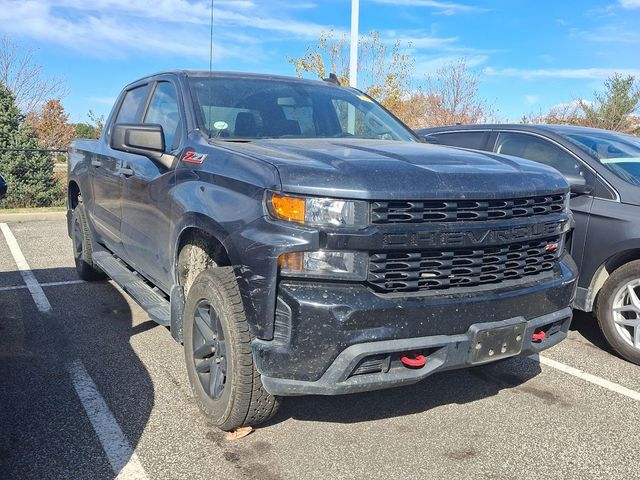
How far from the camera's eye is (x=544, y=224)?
9.98 ft

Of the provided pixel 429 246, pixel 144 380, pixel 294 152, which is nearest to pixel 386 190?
pixel 429 246

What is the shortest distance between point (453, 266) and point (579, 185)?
2211 millimetres

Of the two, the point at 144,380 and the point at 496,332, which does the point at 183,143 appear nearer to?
the point at 144,380

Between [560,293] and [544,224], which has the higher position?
[544,224]

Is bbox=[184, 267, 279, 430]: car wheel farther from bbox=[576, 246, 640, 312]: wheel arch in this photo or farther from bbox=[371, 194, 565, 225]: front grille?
bbox=[576, 246, 640, 312]: wheel arch

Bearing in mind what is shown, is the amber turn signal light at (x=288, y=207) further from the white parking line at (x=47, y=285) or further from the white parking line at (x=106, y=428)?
the white parking line at (x=47, y=285)

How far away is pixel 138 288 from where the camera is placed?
431 centimetres

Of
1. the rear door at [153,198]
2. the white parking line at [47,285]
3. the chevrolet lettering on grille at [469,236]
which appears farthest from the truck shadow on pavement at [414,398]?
the white parking line at [47,285]

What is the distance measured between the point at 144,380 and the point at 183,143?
1.53 m

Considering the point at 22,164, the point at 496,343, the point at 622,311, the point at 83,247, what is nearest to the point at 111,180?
the point at 83,247

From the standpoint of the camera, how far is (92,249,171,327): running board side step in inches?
147

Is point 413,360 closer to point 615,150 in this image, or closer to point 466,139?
point 615,150

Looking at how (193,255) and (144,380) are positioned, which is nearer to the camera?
(193,255)

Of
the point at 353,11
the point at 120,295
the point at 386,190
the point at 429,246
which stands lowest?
the point at 120,295
